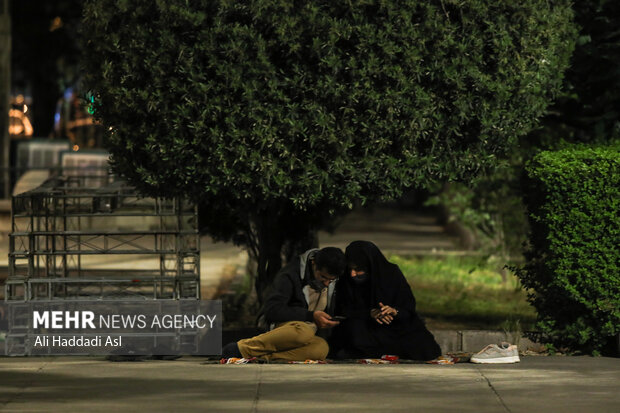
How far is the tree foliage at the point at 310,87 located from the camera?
10.5m

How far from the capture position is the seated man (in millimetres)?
10273

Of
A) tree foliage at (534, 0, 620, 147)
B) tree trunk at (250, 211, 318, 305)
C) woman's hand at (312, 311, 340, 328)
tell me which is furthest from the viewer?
tree trunk at (250, 211, 318, 305)

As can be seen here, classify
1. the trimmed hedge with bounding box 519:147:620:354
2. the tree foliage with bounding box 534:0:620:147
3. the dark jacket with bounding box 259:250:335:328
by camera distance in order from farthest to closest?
1. the tree foliage with bounding box 534:0:620:147
2. the trimmed hedge with bounding box 519:147:620:354
3. the dark jacket with bounding box 259:250:335:328

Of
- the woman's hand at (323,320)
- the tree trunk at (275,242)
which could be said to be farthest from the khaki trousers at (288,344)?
the tree trunk at (275,242)

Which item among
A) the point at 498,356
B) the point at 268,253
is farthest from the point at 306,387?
the point at 268,253

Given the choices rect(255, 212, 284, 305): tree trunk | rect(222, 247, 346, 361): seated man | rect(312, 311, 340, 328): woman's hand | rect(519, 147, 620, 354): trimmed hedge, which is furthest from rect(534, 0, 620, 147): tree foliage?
rect(312, 311, 340, 328): woman's hand

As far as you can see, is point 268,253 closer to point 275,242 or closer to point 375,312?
point 275,242

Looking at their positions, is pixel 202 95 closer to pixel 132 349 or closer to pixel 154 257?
pixel 132 349

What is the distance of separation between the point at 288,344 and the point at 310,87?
6.36 feet

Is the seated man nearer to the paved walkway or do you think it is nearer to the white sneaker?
the paved walkway

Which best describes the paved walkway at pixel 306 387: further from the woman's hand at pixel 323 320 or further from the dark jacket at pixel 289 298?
the dark jacket at pixel 289 298

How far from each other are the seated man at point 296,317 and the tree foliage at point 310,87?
0.60m

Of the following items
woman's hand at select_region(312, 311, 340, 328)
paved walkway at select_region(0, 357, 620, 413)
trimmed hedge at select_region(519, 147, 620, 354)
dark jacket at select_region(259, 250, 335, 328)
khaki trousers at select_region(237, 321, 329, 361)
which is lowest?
paved walkway at select_region(0, 357, 620, 413)

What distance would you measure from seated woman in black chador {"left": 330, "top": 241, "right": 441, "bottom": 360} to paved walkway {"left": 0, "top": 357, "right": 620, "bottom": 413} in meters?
0.43
